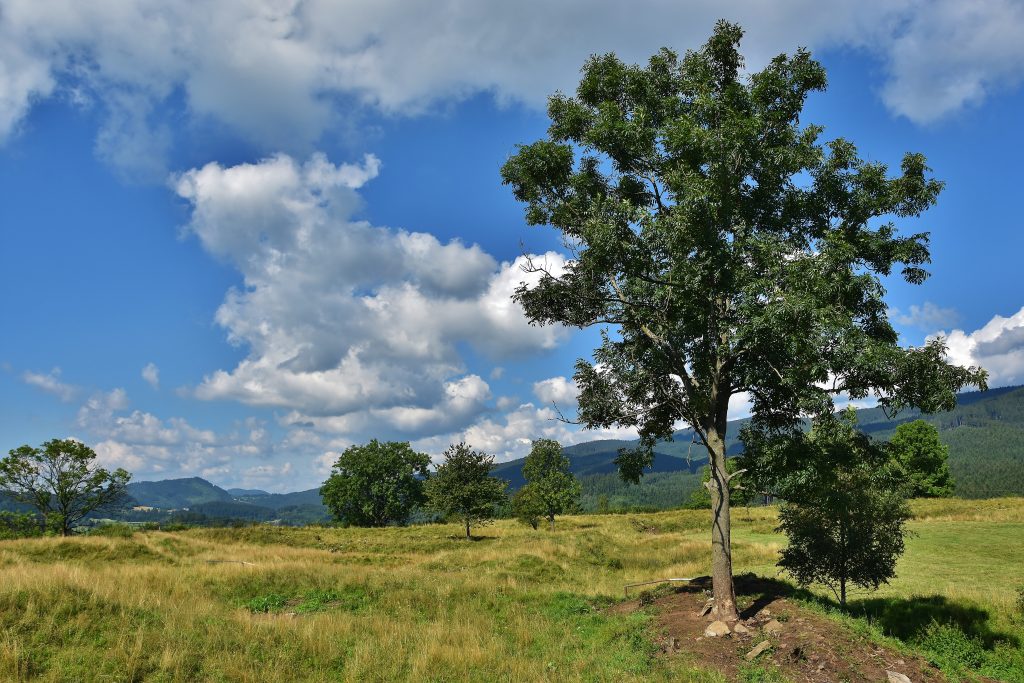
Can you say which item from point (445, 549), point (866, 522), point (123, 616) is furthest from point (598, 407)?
point (445, 549)

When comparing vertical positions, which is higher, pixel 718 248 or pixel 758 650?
pixel 718 248

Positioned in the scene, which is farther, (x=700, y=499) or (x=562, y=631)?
(x=700, y=499)

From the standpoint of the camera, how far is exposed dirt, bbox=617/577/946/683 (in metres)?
9.80

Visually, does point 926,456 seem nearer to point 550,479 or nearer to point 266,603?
point 550,479

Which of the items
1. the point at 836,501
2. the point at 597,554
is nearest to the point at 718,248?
the point at 836,501

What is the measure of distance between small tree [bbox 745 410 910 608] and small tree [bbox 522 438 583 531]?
43.7 meters

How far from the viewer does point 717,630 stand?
11938mm

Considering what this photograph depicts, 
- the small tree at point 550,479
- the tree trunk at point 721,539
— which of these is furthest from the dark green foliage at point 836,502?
the small tree at point 550,479

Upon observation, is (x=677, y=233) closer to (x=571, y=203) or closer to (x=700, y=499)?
(x=571, y=203)

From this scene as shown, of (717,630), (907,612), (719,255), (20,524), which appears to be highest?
(719,255)

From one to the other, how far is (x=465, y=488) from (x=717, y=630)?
3447 centimetres

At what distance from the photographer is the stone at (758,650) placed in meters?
10.5

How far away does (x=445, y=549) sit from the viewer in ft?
120

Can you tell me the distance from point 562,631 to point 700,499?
103436 millimetres
